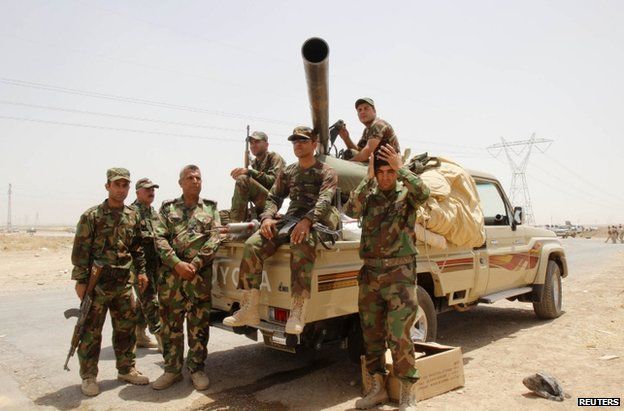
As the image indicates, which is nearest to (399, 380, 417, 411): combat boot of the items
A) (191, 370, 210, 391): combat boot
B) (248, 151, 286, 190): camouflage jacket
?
(191, 370, 210, 391): combat boot

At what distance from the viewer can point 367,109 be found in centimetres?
484

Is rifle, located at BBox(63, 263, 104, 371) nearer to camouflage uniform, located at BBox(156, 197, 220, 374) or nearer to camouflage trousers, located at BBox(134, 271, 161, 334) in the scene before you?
camouflage uniform, located at BBox(156, 197, 220, 374)

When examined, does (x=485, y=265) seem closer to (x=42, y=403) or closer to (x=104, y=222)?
(x=104, y=222)

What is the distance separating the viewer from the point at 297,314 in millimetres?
A: 3500

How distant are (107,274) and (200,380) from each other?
Result: 4.08 feet

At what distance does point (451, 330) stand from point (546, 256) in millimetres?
1780

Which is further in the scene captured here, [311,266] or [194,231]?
[194,231]

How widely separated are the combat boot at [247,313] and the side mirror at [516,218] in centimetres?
392

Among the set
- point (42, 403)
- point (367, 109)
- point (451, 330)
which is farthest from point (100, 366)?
point (451, 330)

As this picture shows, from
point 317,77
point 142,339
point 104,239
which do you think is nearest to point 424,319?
point 317,77

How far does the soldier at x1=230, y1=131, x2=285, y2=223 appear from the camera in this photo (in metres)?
5.04

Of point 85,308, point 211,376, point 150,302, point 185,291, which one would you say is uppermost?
point 185,291

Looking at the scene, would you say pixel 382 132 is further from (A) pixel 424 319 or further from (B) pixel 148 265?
(B) pixel 148 265

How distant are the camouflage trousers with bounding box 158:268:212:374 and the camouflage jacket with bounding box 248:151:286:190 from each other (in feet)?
4.38
